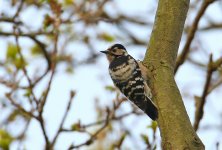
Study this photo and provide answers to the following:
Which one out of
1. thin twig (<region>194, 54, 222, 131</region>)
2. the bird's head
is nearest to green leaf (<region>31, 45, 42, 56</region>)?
the bird's head

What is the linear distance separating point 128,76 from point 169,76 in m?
1.87

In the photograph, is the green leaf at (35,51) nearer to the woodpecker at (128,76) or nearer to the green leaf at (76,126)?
the woodpecker at (128,76)

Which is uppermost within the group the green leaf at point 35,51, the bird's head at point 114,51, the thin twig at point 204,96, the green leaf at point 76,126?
the green leaf at point 35,51

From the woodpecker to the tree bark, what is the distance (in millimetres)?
940

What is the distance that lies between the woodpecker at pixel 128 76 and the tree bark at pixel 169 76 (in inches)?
37.0

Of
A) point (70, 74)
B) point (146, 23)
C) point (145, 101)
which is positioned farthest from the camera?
point (146, 23)

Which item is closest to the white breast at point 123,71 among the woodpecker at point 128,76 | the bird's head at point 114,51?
the woodpecker at point 128,76

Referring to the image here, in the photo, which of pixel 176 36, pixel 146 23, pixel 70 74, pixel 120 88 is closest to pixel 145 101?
pixel 120 88

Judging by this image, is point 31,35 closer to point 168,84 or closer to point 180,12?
point 180,12

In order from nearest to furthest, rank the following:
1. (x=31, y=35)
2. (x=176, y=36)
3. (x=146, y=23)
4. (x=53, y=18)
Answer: (x=176, y=36)
(x=53, y=18)
(x=31, y=35)
(x=146, y=23)

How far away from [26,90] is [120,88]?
109cm

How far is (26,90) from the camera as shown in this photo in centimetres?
467

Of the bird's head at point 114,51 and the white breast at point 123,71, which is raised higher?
the bird's head at point 114,51

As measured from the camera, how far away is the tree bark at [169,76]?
296 centimetres
